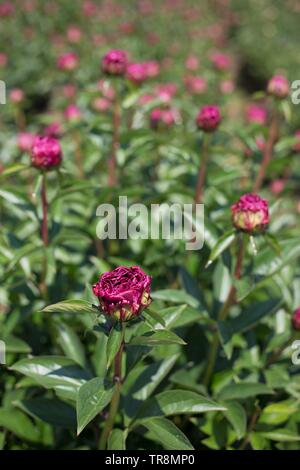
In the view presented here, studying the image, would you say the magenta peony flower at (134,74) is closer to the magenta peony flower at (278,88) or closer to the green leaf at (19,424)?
the magenta peony flower at (278,88)

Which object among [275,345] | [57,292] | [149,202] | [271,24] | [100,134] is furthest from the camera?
[271,24]

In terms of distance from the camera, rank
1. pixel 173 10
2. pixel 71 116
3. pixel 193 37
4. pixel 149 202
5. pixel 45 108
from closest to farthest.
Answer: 1. pixel 149 202
2. pixel 71 116
3. pixel 45 108
4. pixel 193 37
5. pixel 173 10

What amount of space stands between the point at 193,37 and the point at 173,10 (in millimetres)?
918

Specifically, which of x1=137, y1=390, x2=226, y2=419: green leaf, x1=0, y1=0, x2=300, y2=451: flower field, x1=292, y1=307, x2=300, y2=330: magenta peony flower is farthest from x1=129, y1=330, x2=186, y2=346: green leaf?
x1=292, y1=307, x2=300, y2=330: magenta peony flower

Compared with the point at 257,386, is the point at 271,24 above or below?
above

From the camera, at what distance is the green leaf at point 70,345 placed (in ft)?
4.88

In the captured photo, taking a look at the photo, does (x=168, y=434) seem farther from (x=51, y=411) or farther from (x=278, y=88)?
(x=278, y=88)

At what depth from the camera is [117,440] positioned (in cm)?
127

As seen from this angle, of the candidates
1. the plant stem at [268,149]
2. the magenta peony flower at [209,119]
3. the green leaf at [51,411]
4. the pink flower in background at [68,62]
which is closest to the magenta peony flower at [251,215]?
the magenta peony flower at [209,119]

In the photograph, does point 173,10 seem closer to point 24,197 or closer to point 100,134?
point 100,134

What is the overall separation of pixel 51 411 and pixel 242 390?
0.53 metres

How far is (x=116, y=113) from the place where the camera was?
201 centimetres

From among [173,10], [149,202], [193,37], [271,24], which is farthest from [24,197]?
[271,24]

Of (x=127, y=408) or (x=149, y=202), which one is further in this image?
(x=149, y=202)
